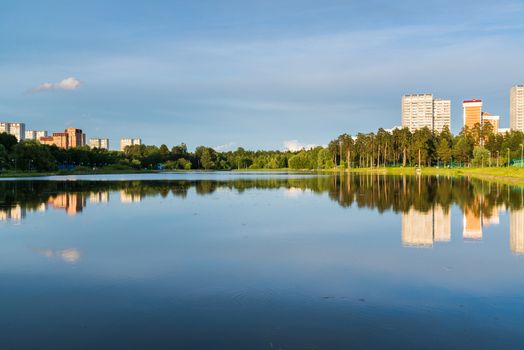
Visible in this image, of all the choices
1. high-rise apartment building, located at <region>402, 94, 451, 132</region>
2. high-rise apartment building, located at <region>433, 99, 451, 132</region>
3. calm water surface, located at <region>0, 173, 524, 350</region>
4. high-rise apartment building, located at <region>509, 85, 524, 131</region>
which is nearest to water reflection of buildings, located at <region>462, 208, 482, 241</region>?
calm water surface, located at <region>0, 173, 524, 350</region>

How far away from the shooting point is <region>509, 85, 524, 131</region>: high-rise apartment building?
603 feet

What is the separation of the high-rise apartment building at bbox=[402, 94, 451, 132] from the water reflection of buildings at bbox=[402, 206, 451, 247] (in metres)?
178

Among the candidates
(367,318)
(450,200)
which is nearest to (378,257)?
(367,318)

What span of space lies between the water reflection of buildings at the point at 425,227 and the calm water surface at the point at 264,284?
0.10 m

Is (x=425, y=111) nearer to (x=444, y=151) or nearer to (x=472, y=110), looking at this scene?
(x=472, y=110)

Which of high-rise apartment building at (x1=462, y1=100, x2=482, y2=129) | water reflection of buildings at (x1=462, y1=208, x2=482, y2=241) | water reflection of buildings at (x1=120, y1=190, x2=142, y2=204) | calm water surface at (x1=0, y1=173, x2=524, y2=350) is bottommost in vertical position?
calm water surface at (x1=0, y1=173, x2=524, y2=350)

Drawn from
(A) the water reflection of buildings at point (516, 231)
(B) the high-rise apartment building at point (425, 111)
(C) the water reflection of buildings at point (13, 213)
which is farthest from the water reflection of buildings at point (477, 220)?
(B) the high-rise apartment building at point (425, 111)

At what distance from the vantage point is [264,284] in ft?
31.5

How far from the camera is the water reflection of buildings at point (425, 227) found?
1477 cm

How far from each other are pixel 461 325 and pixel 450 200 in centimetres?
2252

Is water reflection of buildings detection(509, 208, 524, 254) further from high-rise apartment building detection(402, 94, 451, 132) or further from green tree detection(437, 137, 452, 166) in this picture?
high-rise apartment building detection(402, 94, 451, 132)

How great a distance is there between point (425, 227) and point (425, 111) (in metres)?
186

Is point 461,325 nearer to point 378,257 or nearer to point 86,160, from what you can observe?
point 378,257

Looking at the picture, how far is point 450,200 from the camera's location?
28141 millimetres
